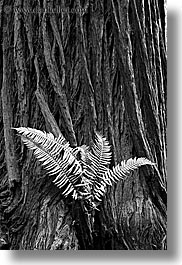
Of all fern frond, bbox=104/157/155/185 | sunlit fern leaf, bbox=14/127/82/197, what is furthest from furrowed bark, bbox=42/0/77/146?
fern frond, bbox=104/157/155/185

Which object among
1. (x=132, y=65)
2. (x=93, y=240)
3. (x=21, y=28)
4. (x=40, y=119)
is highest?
(x=21, y=28)

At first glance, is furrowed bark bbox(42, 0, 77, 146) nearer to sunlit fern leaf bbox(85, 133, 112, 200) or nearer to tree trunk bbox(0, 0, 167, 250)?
tree trunk bbox(0, 0, 167, 250)

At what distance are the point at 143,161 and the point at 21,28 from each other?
2.23 ft

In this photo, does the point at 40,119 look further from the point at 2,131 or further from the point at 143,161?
the point at 143,161

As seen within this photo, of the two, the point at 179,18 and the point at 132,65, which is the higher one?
the point at 179,18

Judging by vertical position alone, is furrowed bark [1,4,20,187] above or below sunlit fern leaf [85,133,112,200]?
above

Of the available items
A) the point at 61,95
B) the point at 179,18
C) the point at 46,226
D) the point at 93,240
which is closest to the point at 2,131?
the point at 61,95

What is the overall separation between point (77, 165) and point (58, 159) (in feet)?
0.24

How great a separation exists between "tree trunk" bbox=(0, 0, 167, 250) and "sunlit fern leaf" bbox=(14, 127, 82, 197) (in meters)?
0.05

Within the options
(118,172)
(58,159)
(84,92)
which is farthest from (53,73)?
(118,172)

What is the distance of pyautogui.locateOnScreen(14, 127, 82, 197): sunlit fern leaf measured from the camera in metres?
1.71

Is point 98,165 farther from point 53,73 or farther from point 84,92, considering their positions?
point 53,73

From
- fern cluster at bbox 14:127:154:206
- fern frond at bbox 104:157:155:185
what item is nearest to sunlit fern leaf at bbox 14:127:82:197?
fern cluster at bbox 14:127:154:206

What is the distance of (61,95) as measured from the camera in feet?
5.84
